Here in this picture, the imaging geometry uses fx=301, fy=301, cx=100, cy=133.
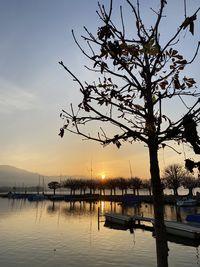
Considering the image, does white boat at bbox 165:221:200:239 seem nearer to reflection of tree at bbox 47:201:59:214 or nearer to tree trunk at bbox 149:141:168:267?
tree trunk at bbox 149:141:168:267

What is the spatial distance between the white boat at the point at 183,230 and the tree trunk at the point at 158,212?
30.9 m

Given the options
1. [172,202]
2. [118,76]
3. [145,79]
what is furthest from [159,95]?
[172,202]

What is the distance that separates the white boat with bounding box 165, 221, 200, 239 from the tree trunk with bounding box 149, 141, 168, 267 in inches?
1215

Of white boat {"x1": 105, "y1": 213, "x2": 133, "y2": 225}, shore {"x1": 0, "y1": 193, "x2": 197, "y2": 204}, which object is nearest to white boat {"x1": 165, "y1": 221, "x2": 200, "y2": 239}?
white boat {"x1": 105, "y1": 213, "x2": 133, "y2": 225}

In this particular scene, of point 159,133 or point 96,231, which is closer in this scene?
point 159,133

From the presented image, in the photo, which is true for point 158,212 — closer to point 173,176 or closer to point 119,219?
point 119,219

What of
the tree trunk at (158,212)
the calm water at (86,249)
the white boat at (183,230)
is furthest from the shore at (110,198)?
the tree trunk at (158,212)

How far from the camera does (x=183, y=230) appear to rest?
3381 centimetres

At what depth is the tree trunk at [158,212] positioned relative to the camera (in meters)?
4.33

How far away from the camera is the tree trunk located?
4.33m

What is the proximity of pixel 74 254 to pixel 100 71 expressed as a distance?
27590mm

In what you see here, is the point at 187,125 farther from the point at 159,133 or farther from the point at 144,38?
the point at 144,38

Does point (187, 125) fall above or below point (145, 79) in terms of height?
below

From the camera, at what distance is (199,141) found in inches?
156
